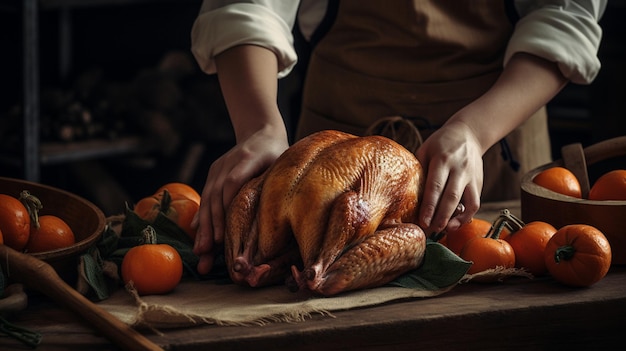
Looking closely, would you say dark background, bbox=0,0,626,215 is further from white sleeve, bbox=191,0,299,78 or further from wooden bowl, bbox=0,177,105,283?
wooden bowl, bbox=0,177,105,283

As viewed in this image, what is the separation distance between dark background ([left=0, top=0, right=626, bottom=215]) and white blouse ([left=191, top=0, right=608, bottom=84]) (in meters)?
1.66

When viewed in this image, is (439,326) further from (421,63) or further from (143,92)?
(143,92)

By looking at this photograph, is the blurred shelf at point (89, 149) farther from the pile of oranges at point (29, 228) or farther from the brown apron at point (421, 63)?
the pile of oranges at point (29, 228)

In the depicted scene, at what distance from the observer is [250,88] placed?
1725 mm

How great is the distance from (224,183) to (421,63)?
0.77 meters

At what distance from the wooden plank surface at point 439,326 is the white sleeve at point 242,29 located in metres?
0.73

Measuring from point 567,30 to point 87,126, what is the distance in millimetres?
2256

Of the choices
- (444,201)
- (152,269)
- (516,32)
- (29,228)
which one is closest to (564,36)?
(516,32)

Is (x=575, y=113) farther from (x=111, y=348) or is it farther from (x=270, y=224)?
(x=111, y=348)

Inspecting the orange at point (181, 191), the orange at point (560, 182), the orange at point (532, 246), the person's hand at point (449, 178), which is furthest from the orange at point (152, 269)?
the orange at point (560, 182)

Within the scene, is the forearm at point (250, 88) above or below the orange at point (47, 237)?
above

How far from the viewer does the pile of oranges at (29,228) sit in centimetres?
126

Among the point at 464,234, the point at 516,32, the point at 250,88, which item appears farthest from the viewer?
the point at 516,32

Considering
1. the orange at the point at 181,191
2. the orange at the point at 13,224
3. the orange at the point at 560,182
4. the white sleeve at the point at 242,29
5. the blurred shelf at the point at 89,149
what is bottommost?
the blurred shelf at the point at 89,149
